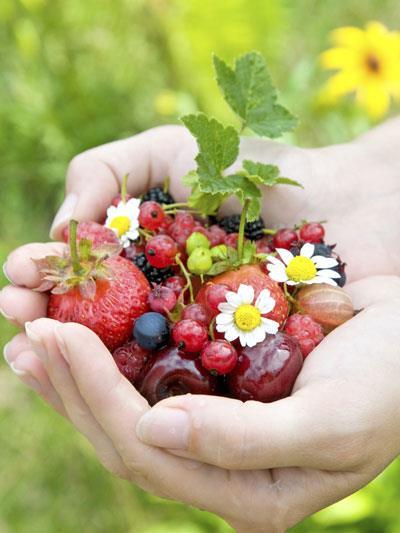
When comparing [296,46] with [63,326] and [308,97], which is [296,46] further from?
[63,326]

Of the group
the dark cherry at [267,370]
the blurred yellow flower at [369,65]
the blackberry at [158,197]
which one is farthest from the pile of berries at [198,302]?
the blurred yellow flower at [369,65]

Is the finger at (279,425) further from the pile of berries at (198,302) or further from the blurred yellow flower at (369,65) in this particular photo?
the blurred yellow flower at (369,65)

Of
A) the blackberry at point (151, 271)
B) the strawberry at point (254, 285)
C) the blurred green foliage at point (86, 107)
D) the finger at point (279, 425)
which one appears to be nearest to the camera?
the finger at point (279, 425)

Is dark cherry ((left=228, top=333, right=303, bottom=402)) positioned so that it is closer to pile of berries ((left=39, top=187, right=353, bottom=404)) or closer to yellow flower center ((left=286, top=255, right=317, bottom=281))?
pile of berries ((left=39, top=187, right=353, bottom=404))

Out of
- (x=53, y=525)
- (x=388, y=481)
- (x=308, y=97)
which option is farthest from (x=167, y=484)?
(x=308, y=97)

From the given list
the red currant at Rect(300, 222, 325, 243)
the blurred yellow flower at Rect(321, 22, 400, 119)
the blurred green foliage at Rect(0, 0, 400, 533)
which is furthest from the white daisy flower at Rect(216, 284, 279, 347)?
the blurred yellow flower at Rect(321, 22, 400, 119)

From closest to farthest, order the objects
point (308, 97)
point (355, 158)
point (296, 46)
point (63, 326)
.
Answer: point (63, 326), point (355, 158), point (308, 97), point (296, 46)
